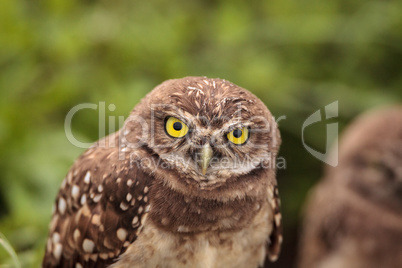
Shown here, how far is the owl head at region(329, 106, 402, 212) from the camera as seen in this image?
4.56 metres

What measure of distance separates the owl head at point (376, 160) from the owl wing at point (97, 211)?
2617 mm

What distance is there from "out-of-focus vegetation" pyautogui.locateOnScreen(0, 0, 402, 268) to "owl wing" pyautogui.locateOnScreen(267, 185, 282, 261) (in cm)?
113

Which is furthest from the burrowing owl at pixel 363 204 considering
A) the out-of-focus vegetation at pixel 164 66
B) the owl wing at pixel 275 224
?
the owl wing at pixel 275 224

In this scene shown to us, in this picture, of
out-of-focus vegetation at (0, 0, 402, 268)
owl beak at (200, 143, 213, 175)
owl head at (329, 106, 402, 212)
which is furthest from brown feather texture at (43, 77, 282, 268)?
owl head at (329, 106, 402, 212)

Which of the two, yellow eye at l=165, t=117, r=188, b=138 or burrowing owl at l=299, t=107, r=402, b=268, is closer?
yellow eye at l=165, t=117, r=188, b=138

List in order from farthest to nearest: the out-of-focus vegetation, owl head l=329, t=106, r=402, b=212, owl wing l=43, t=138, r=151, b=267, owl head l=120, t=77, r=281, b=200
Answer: owl head l=329, t=106, r=402, b=212, the out-of-focus vegetation, owl wing l=43, t=138, r=151, b=267, owl head l=120, t=77, r=281, b=200

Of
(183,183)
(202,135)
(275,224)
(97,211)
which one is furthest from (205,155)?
(275,224)

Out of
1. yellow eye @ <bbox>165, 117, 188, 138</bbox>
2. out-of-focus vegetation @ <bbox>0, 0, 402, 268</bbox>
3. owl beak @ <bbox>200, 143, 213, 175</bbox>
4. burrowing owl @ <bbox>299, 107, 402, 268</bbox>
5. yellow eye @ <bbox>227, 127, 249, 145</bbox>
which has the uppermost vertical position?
out-of-focus vegetation @ <bbox>0, 0, 402, 268</bbox>

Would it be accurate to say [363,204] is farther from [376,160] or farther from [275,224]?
[275,224]

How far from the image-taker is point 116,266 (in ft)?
8.21

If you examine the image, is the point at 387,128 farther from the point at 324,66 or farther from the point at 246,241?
the point at 246,241

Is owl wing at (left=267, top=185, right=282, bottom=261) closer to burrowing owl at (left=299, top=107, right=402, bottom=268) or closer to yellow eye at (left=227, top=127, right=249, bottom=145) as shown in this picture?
yellow eye at (left=227, top=127, right=249, bottom=145)

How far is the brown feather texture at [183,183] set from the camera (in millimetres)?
2328

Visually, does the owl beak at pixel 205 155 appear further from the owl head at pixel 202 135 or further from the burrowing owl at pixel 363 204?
the burrowing owl at pixel 363 204
